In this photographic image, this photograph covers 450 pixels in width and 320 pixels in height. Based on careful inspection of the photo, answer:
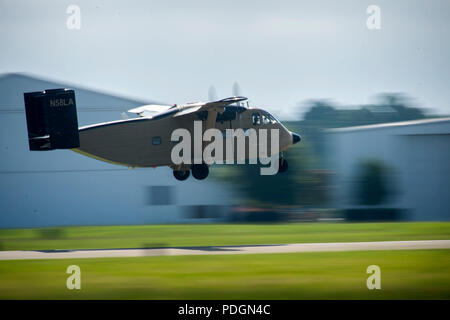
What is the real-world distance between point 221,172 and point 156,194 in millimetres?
6028

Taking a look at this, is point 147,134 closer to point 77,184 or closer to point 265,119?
point 265,119

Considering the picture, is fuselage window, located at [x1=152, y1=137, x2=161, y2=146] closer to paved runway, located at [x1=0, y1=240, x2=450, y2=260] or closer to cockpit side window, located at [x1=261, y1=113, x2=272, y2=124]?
paved runway, located at [x1=0, y1=240, x2=450, y2=260]

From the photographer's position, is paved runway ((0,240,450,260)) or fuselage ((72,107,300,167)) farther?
fuselage ((72,107,300,167))

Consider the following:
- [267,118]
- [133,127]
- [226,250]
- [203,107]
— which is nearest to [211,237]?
[226,250]

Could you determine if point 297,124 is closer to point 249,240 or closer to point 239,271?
point 249,240

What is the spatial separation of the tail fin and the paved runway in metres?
4.60

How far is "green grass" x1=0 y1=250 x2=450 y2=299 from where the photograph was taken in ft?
55.6

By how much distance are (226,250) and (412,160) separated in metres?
31.9

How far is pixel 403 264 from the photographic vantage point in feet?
66.8

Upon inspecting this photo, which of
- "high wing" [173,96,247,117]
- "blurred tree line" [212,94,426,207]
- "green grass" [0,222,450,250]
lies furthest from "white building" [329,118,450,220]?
"high wing" [173,96,247,117]

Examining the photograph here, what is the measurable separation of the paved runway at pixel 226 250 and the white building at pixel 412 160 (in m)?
26.3

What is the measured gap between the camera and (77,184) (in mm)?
48656

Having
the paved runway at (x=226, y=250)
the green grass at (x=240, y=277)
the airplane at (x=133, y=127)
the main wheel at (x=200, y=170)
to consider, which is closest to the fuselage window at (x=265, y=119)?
the airplane at (x=133, y=127)

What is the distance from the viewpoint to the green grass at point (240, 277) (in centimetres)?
1695
